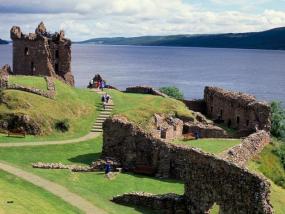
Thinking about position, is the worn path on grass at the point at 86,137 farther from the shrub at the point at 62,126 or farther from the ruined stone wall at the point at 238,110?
the ruined stone wall at the point at 238,110

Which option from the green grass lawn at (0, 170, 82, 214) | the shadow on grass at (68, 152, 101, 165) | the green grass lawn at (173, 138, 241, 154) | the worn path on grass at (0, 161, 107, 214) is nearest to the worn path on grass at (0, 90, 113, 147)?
the shadow on grass at (68, 152, 101, 165)

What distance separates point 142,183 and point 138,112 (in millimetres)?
17958

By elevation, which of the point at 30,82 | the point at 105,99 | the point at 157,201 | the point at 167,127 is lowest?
the point at 157,201

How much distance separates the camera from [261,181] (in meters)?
29.2

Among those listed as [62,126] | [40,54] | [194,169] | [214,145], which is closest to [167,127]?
[214,145]

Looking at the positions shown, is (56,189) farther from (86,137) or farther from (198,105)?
(198,105)

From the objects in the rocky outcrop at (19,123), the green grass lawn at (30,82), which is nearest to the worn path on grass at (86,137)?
the rocky outcrop at (19,123)

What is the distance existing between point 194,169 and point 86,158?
47.4 feet

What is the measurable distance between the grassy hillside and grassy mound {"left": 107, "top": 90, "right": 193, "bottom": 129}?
3391 millimetres

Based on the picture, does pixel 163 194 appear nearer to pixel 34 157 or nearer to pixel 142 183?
pixel 142 183

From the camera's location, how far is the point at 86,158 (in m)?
46.1

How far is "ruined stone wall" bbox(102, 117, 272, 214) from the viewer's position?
2991cm

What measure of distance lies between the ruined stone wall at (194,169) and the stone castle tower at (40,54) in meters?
36.0

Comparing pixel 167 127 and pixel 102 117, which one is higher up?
pixel 102 117
